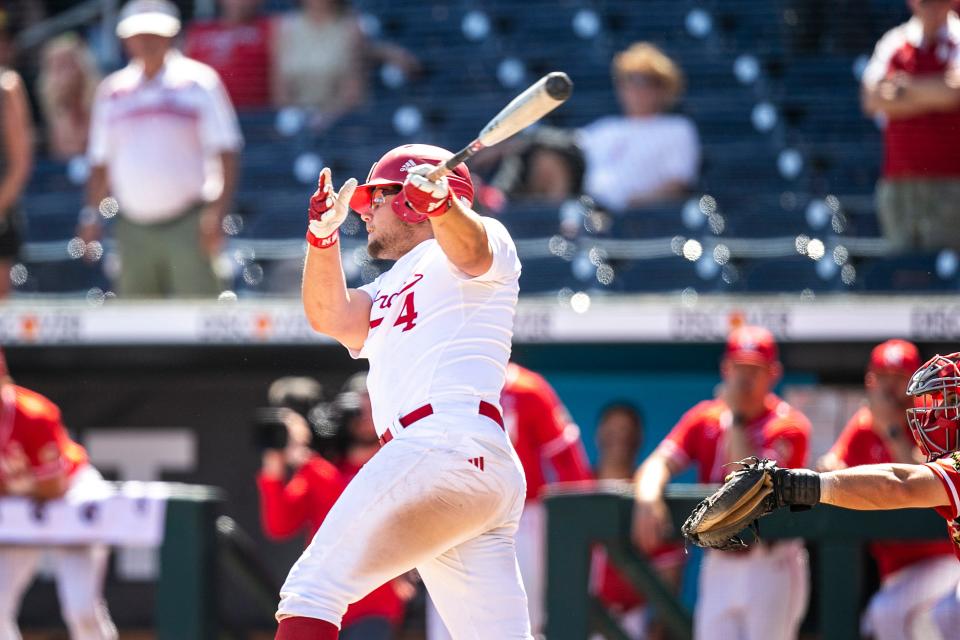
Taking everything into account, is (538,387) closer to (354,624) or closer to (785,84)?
(354,624)

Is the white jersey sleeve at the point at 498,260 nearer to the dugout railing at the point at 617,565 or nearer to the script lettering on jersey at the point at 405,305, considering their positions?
the script lettering on jersey at the point at 405,305

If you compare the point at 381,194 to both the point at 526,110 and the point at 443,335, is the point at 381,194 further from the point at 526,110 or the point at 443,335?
the point at 526,110

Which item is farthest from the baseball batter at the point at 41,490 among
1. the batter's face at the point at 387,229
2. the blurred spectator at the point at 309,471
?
the batter's face at the point at 387,229

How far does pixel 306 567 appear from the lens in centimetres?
338

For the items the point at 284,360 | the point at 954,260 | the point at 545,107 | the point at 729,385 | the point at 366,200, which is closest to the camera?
the point at 545,107

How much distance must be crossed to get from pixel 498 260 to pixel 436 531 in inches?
24.3

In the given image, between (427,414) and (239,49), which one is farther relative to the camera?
(239,49)

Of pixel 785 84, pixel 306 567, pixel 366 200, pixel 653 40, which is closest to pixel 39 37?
pixel 653 40

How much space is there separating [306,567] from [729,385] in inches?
96.6

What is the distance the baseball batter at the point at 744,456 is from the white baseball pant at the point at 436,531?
1.66 meters

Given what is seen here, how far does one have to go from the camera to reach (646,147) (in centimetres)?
695

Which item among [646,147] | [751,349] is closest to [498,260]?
[751,349]

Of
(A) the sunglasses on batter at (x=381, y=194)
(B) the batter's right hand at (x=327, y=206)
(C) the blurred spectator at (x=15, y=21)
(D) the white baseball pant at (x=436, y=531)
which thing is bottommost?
(D) the white baseball pant at (x=436, y=531)

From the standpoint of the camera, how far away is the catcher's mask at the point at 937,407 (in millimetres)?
3354
